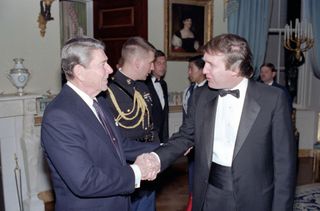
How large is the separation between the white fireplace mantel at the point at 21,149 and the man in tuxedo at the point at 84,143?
7.40 ft

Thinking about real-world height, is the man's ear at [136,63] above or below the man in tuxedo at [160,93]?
above

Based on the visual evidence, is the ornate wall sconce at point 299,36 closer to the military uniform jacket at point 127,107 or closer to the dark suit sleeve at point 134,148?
the military uniform jacket at point 127,107

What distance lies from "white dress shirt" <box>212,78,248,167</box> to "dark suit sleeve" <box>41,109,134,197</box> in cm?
60

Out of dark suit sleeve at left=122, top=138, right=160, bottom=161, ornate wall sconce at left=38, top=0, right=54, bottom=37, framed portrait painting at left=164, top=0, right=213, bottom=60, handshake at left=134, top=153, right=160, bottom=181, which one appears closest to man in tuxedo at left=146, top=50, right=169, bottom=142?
framed portrait painting at left=164, top=0, right=213, bottom=60

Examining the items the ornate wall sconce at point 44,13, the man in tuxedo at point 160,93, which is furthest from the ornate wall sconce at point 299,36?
the ornate wall sconce at point 44,13

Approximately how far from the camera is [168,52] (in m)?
5.35

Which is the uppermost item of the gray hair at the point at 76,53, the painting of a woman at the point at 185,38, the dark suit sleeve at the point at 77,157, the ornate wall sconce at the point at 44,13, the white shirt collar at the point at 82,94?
the ornate wall sconce at the point at 44,13

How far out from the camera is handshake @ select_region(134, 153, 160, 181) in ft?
6.87

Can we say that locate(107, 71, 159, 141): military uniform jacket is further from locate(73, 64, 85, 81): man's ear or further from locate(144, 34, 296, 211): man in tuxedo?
locate(73, 64, 85, 81): man's ear

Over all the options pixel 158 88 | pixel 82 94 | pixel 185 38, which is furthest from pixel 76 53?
A: pixel 185 38

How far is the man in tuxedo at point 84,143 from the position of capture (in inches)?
67.7

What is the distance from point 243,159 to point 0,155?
281cm

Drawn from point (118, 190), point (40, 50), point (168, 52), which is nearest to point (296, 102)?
point (168, 52)

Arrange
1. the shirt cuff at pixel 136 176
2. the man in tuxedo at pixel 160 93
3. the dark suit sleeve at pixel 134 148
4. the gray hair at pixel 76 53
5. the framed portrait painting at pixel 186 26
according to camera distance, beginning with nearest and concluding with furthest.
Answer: the gray hair at pixel 76 53 < the shirt cuff at pixel 136 176 < the dark suit sleeve at pixel 134 148 < the man in tuxedo at pixel 160 93 < the framed portrait painting at pixel 186 26
